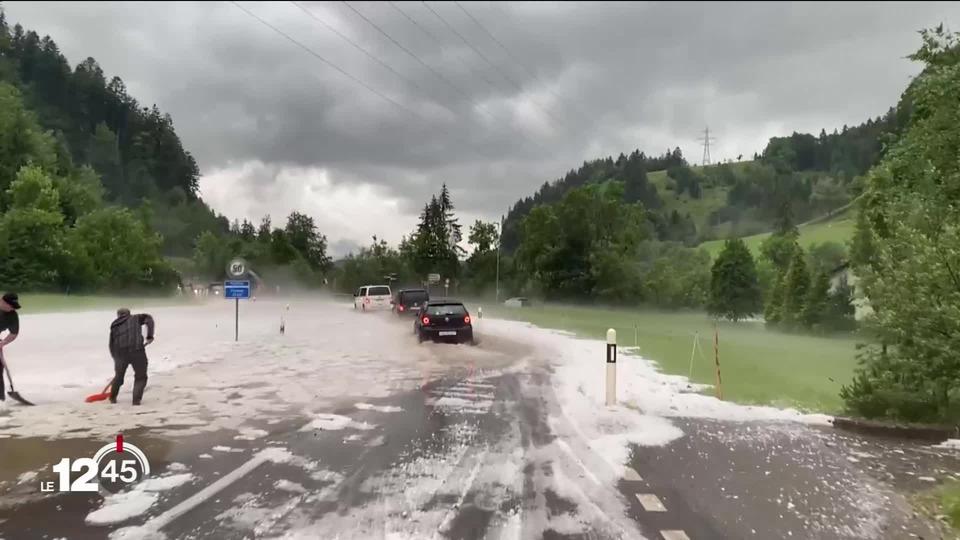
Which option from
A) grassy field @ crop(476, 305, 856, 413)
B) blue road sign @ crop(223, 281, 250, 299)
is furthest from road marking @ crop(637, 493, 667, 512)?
blue road sign @ crop(223, 281, 250, 299)

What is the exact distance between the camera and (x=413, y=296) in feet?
117

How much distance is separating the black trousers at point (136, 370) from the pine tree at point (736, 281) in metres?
63.0

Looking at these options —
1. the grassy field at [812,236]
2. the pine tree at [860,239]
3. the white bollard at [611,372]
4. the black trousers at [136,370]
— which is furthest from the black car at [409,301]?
the grassy field at [812,236]

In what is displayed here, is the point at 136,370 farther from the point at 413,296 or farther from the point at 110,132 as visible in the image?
the point at 110,132

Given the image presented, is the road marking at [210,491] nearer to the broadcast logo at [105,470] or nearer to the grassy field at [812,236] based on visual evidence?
the broadcast logo at [105,470]

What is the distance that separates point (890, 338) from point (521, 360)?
973 cm

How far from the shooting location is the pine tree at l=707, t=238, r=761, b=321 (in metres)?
70.6

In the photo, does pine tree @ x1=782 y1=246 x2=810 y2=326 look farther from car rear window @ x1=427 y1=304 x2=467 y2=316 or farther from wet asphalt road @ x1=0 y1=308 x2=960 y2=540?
wet asphalt road @ x1=0 y1=308 x2=960 y2=540

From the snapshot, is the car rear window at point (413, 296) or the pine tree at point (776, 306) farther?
the pine tree at point (776, 306)

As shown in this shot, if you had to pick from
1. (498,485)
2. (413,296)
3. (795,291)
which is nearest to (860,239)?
(498,485)

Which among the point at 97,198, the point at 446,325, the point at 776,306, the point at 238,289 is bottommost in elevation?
the point at 446,325

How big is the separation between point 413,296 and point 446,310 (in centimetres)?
1294

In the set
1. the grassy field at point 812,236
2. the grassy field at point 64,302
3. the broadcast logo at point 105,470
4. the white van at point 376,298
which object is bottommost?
the broadcast logo at point 105,470

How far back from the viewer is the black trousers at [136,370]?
1085cm
